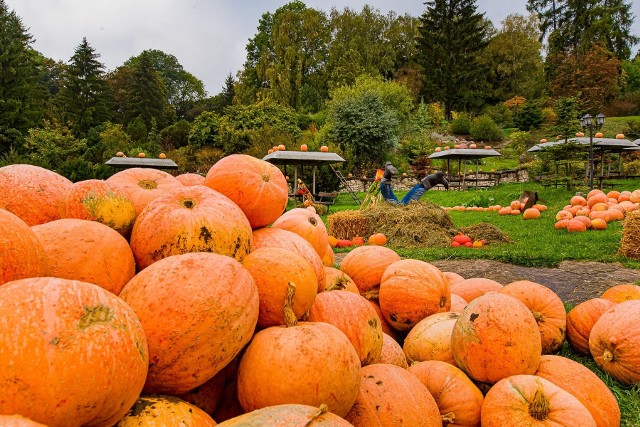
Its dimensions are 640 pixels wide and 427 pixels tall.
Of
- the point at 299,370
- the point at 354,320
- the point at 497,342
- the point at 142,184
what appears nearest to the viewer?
the point at 299,370

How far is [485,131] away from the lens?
38.8m

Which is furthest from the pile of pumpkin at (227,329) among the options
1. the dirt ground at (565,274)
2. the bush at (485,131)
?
the bush at (485,131)

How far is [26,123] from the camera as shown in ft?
117

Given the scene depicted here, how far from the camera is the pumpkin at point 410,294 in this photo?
3.03 metres

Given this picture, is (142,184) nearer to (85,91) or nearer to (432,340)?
(432,340)

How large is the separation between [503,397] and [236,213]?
4.92ft

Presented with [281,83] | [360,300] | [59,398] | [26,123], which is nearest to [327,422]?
[59,398]

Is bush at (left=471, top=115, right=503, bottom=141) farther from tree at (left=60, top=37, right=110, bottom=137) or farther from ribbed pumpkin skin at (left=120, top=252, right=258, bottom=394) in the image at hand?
ribbed pumpkin skin at (left=120, top=252, right=258, bottom=394)

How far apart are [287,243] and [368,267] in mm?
1148

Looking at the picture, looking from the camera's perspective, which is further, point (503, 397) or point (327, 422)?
point (503, 397)

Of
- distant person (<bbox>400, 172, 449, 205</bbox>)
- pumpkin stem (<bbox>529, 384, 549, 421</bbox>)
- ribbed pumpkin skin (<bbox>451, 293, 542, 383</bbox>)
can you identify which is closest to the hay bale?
distant person (<bbox>400, 172, 449, 205</bbox>)

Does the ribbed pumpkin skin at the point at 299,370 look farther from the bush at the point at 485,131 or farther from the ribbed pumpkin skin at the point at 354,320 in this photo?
the bush at the point at 485,131

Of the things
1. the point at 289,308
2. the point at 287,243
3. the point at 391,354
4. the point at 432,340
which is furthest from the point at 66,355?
the point at 432,340

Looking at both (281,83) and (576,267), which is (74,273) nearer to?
(576,267)
